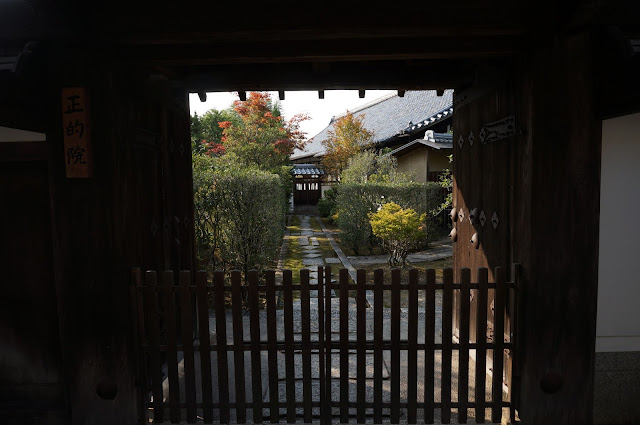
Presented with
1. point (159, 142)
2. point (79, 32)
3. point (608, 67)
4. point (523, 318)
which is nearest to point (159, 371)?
point (159, 142)

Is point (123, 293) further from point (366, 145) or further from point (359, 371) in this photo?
point (366, 145)

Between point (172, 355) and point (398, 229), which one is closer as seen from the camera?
point (172, 355)

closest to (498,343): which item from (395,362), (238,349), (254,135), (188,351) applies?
(395,362)

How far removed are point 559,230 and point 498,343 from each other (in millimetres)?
1094

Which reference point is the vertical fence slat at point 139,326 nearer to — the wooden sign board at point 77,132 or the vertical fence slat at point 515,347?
the wooden sign board at point 77,132

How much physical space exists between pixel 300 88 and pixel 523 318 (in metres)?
3.45

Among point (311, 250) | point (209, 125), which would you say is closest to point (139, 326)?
point (311, 250)

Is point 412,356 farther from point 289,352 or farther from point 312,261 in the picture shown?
point 312,261

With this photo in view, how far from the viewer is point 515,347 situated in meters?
3.26

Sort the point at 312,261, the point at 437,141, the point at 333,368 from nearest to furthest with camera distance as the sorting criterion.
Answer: the point at 333,368
the point at 312,261
the point at 437,141

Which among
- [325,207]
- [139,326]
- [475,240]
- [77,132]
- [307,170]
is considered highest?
[307,170]

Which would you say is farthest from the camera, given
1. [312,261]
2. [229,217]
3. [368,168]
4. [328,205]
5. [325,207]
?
[325,207]

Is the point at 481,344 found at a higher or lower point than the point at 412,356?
higher

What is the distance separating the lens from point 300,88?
463 cm
